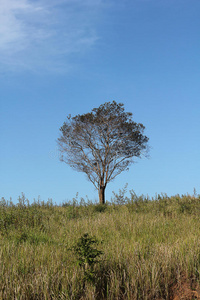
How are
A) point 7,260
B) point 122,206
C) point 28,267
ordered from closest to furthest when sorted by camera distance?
point 28,267, point 7,260, point 122,206

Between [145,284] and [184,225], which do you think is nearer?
[145,284]

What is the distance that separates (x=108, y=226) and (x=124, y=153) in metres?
19.7

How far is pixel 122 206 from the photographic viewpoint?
13.7 m

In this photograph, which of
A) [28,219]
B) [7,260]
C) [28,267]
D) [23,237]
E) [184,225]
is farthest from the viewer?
[28,219]

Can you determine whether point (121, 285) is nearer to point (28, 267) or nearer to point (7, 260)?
point (28, 267)

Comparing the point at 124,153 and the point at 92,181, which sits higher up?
the point at 124,153

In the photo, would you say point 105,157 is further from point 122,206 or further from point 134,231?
point 134,231

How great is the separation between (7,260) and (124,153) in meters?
23.4

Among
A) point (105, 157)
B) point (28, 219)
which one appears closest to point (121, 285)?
point (28, 219)

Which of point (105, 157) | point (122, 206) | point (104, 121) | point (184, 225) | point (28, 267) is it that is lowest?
point (28, 267)

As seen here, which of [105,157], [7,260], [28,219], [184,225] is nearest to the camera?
[7,260]

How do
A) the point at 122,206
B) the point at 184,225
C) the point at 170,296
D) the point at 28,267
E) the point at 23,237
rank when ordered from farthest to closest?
the point at 122,206 < the point at 184,225 < the point at 23,237 < the point at 28,267 < the point at 170,296

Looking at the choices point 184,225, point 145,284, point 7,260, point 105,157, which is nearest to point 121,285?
point 145,284

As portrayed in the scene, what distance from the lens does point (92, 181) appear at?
27766 millimetres
